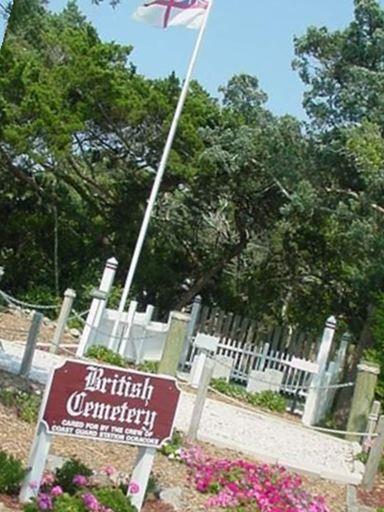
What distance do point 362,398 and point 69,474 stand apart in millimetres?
7137

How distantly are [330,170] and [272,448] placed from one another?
7.13 m

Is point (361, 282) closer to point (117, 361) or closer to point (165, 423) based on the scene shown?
point (117, 361)

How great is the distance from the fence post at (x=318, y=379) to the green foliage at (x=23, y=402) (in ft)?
23.3

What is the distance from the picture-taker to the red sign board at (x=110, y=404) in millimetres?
5352

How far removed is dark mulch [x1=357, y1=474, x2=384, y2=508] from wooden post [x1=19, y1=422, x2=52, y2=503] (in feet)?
13.4

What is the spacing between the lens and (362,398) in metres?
12.0

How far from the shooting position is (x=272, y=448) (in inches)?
388

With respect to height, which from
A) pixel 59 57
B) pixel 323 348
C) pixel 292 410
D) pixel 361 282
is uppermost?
pixel 59 57

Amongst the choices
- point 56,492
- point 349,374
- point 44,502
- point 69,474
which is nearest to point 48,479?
point 69,474

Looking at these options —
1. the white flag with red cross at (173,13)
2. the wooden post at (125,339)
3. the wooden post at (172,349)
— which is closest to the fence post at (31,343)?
the wooden post at (172,349)

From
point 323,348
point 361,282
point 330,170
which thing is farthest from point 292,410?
point 330,170

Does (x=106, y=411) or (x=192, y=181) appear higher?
(x=192, y=181)

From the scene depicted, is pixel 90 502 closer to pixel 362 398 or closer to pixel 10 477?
pixel 10 477

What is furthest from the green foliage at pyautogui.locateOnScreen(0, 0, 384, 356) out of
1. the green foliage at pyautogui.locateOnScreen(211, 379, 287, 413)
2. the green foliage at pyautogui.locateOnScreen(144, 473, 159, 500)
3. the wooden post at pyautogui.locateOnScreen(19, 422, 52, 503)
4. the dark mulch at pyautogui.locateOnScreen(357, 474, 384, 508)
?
the wooden post at pyautogui.locateOnScreen(19, 422, 52, 503)
